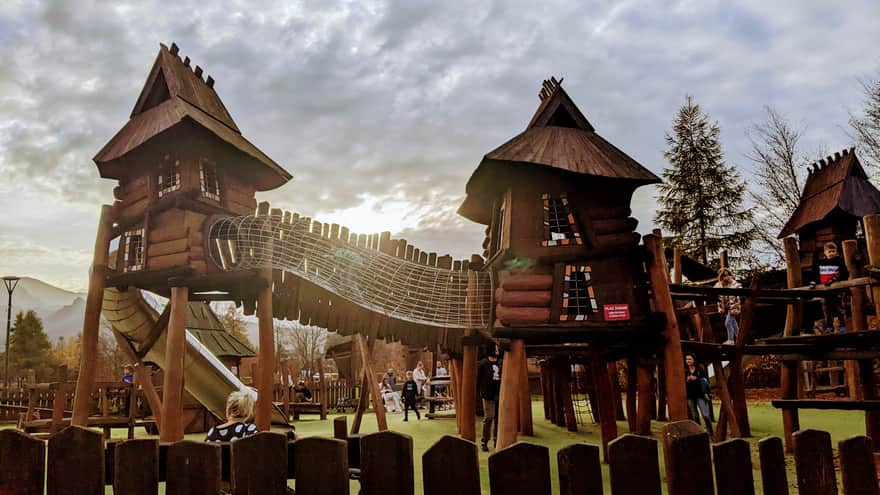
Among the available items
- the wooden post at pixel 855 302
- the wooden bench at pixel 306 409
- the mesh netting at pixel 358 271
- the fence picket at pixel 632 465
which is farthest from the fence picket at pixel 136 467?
the wooden bench at pixel 306 409

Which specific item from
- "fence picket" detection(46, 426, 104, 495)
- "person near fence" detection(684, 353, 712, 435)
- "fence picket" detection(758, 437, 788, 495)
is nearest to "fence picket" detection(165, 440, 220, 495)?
"fence picket" detection(46, 426, 104, 495)

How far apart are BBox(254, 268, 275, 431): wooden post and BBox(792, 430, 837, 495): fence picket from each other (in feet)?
30.2

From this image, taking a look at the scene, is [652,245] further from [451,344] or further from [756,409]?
[756,409]

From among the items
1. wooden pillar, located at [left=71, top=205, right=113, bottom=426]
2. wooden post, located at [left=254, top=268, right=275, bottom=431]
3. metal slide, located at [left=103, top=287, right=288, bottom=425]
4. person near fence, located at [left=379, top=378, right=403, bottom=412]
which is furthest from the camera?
person near fence, located at [left=379, top=378, right=403, bottom=412]

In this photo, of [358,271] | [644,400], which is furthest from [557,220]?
[358,271]

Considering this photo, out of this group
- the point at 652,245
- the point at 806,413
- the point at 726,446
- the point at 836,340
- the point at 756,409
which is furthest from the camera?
the point at 756,409

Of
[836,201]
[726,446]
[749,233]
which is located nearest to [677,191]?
[749,233]

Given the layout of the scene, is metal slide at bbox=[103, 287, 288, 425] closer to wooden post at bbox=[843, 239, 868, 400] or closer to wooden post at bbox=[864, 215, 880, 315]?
wooden post at bbox=[843, 239, 868, 400]

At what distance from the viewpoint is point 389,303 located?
12148 mm

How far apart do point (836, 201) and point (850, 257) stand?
9698mm

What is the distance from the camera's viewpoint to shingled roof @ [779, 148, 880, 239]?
1777cm

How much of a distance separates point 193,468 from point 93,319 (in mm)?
10425

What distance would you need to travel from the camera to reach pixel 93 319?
1138cm

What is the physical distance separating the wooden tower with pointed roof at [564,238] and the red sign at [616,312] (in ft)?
0.05
